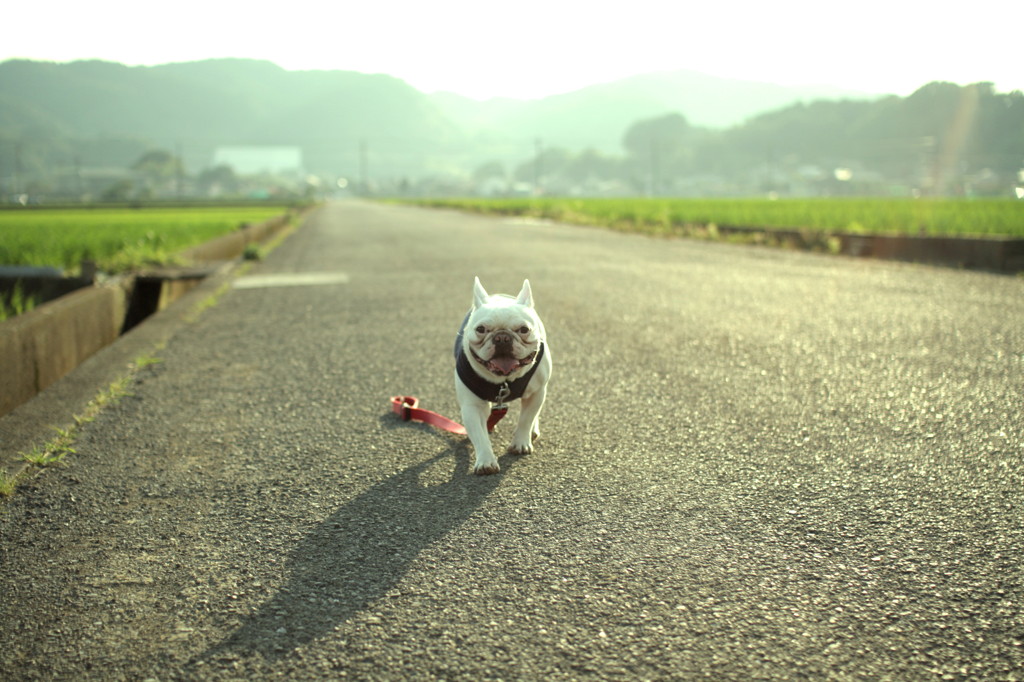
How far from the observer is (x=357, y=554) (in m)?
2.27

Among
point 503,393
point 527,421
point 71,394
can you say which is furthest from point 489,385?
point 71,394

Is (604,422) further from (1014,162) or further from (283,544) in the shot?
(1014,162)

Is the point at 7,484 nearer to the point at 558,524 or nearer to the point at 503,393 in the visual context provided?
the point at 503,393

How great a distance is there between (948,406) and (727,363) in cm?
122

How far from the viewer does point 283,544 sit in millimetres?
2355

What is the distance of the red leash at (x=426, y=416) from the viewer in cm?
320

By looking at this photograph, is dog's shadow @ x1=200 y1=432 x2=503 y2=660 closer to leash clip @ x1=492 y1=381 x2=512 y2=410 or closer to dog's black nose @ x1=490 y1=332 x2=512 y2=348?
leash clip @ x1=492 y1=381 x2=512 y2=410


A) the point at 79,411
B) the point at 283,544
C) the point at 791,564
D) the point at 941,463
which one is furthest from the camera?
the point at 79,411

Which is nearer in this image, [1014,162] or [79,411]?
[79,411]

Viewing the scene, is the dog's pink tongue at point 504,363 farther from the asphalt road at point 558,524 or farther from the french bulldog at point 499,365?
the asphalt road at point 558,524

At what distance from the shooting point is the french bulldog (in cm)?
268

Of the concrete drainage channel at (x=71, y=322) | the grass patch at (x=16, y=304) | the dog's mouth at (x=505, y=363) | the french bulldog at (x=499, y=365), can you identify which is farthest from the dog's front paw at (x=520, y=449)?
the grass patch at (x=16, y=304)

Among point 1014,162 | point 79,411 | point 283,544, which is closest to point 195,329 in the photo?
point 79,411

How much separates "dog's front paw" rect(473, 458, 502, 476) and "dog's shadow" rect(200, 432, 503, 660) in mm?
23
